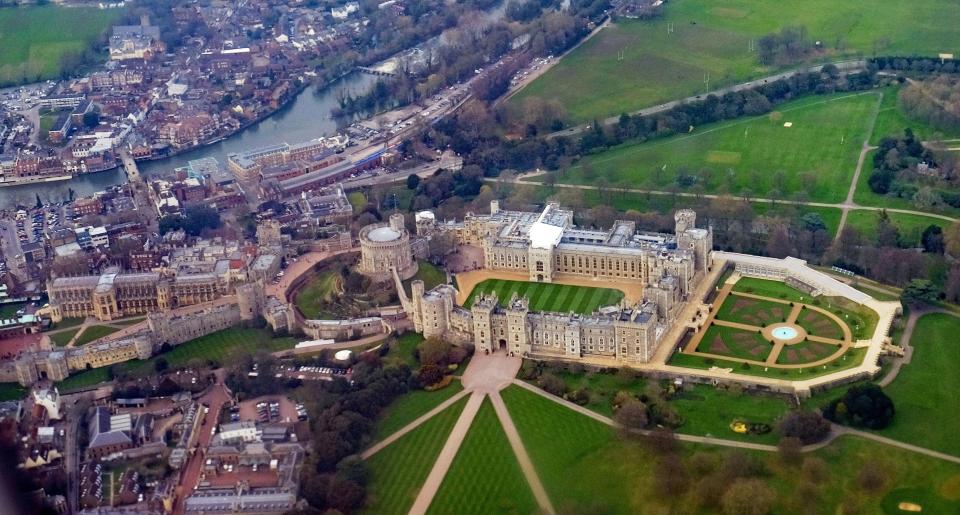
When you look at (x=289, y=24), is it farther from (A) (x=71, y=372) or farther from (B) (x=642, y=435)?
(B) (x=642, y=435)

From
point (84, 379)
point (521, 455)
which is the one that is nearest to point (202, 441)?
point (84, 379)

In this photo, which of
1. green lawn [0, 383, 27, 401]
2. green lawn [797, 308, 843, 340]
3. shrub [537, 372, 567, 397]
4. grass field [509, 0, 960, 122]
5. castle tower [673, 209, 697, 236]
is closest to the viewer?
shrub [537, 372, 567, 397]

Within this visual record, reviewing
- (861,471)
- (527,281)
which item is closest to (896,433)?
(861,471)

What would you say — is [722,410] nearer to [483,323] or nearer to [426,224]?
[483,323]

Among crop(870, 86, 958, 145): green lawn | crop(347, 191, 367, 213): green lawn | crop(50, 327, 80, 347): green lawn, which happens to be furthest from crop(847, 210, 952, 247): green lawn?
crop(50, 327, 80, 347): green lawn

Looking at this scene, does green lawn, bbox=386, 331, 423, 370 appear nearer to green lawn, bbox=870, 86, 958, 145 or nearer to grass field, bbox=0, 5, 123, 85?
green lawn, bbox=870, 86, 958, 145

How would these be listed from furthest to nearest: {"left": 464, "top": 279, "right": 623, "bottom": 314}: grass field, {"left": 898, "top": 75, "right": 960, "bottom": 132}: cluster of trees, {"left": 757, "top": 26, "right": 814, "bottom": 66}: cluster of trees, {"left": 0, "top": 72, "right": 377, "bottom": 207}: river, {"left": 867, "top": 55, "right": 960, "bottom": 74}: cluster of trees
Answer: {"left": 757, "top": 26, "right": 814, "bottom": 66}: cluster of trees, {"left": 867, "top": 55, "right": 960, "bottom": 74}: cluster of trees, {"left": 0, "top": 72, "right": 377, "bottom": 207}: river, {"left": 898, "top": 75, "right": 960, "bottom": 132}: cluster of trees, {"left": 464, "top": 279, "right": 623, "bottom": 314}: grass field
